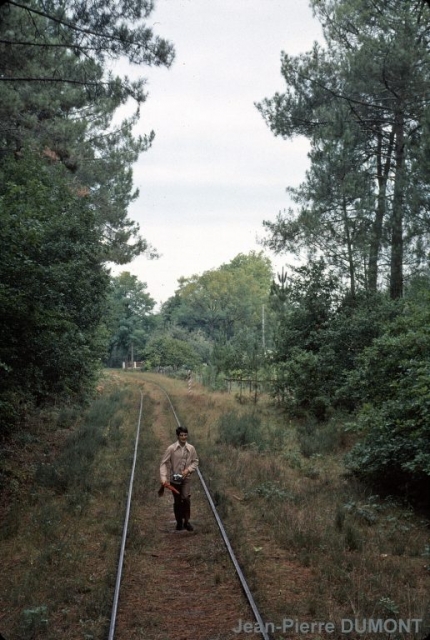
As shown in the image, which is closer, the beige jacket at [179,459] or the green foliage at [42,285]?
the beige jacket at [179,459]

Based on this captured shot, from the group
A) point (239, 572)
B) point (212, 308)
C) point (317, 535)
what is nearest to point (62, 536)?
point (239, 572)

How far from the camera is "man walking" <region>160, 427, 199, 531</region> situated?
892 centimetres

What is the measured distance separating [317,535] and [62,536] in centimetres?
386

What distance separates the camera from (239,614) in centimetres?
580

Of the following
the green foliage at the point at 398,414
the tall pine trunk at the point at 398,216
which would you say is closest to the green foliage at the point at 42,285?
the green foliage at the point at 398,414

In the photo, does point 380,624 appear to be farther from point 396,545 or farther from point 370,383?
point 370,383

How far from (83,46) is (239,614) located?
404 inches

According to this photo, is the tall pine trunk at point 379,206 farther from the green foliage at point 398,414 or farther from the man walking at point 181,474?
the man walking at point 181,474

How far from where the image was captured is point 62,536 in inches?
328

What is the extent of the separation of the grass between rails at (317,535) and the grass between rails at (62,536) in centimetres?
188

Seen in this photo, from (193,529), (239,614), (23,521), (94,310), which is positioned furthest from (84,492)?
(94,310)

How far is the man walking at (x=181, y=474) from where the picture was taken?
29.3 feet

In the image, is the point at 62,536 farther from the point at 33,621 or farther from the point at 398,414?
the point at 398,414

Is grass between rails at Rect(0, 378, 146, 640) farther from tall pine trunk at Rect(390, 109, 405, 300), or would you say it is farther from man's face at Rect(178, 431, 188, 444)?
tall pine trunk at Rect(390, 109, 405, 300)
